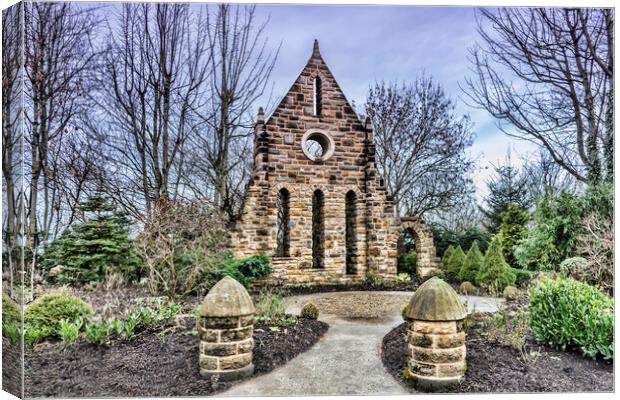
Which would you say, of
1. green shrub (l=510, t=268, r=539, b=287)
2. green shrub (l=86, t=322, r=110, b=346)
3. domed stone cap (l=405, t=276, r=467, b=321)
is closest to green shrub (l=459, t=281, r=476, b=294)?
green shrub (l=510, t=268, r=539, b=287)

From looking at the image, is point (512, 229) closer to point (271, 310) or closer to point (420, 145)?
point (420, 145)

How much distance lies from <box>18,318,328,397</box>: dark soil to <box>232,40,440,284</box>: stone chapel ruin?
2.20 metres

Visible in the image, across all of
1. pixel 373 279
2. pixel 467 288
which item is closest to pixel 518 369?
pixel 467 288

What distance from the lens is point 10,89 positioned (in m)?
5.21

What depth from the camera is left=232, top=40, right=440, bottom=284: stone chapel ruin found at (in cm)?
750

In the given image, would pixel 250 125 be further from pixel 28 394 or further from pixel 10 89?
pixel 28 394

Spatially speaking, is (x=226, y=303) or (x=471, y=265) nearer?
(x=226, y=303)

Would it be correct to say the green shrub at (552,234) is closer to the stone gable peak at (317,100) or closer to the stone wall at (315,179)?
the stone wall at (315,179)

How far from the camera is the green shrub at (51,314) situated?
Result: 516 centimetres

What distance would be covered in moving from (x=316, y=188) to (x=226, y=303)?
3510 mm

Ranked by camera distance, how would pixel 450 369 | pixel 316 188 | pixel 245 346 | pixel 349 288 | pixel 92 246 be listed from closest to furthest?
1. pixel 450 369
2. pixel 245 346
3. pixel 92 246
4. pixel 349 288
5. pixel 316 188

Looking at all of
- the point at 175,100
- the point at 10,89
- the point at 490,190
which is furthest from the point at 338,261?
the point at 10,89

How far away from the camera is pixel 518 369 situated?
491cm

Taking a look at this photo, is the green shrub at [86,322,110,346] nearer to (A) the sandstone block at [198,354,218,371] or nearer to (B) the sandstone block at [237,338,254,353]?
(A) the sandstone block at [198,354,218,371]
